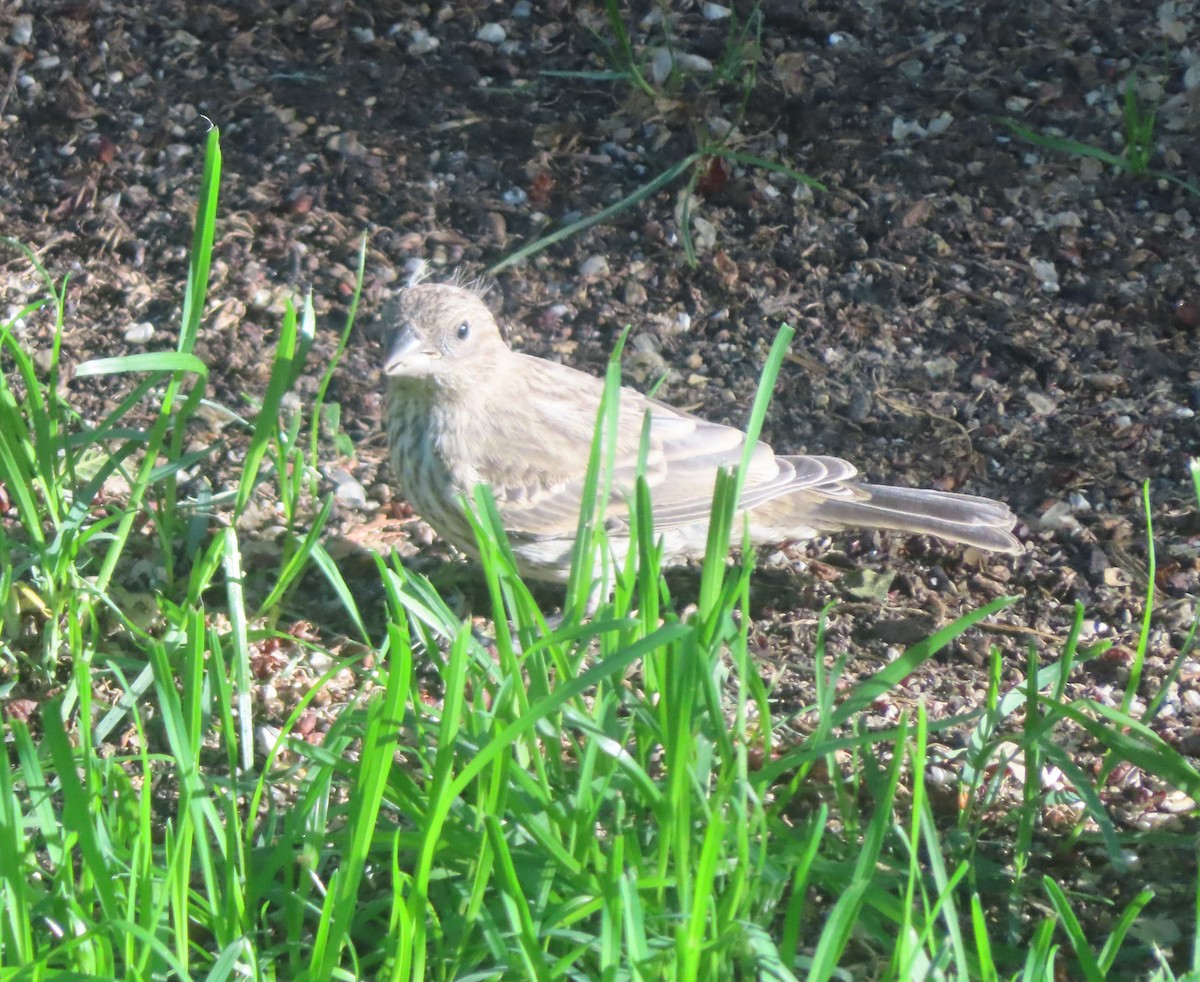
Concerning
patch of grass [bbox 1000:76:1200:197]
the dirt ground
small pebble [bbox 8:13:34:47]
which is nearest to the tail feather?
the dirt ground

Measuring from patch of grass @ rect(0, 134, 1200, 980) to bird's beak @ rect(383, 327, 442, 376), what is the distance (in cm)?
53

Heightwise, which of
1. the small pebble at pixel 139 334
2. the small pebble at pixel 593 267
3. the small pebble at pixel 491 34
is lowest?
the small pebble at pixel 139 334

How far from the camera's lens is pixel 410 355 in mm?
3844

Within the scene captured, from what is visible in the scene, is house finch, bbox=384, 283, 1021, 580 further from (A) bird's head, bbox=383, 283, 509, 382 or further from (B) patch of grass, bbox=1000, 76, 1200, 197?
(B) patch of grass, bbox=1000, 76, 1200, 197

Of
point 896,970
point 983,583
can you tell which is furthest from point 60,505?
point 983,583

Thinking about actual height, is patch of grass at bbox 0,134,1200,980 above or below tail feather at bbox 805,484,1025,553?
below

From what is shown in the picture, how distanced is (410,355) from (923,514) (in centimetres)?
147

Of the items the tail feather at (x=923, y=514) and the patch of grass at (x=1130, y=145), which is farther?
the patch of grass at (x=1130, y=145)

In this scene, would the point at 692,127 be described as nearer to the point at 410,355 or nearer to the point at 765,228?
the point at 765,228

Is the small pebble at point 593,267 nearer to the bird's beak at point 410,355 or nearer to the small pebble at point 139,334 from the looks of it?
the bird's beak at point 410,355

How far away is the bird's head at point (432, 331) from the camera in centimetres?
385

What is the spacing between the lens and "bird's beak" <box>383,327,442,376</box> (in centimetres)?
379

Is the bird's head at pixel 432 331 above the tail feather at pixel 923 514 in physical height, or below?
above

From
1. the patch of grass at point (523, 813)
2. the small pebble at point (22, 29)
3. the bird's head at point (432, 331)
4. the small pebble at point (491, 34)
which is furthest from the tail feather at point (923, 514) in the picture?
the small pebble at point (22, 29)
